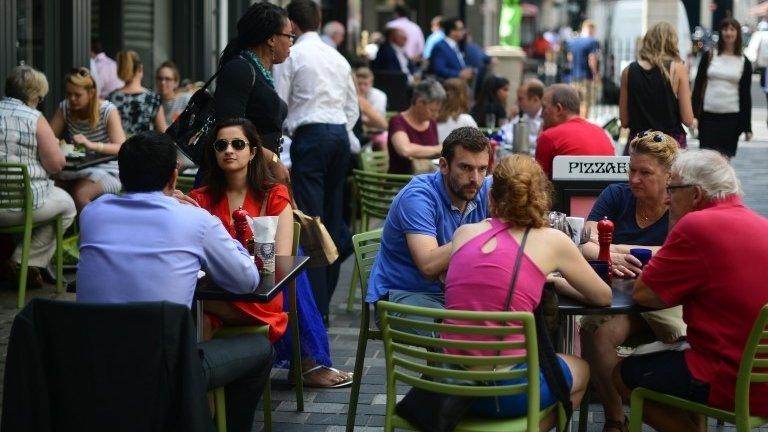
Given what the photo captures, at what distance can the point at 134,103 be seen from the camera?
35.0ft

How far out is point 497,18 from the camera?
42031mm

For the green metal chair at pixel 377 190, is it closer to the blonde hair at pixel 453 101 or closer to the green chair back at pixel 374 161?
the green chair back at pixel 374 161

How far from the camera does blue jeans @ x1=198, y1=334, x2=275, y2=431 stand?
4.54 metres

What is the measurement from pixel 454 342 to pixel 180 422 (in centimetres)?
88

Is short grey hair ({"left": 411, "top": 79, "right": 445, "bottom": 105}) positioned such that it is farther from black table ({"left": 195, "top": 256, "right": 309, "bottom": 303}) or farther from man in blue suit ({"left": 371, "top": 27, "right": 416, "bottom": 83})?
man in blue suit ({"left": 371, "top": 27, "right": 416, "bottom": 83})

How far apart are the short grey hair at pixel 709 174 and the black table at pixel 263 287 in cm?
152

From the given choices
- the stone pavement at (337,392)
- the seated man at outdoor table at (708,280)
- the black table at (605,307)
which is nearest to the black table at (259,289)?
the stone pavement at (337,392)

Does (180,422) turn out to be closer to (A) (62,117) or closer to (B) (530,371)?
(B) (530,371)

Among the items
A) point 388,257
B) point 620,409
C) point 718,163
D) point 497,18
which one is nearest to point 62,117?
point 388,257

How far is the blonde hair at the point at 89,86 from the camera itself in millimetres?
9156

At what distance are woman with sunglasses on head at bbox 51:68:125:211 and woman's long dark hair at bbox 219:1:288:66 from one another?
9.55 feet

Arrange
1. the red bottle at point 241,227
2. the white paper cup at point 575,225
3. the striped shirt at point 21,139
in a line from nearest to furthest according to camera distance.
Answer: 1. the red bottle at point 241,227
2. the white paper cup at point 575,225
3. the striped shirt at point 21,139

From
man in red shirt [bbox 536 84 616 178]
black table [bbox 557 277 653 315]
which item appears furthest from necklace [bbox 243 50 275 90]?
black table [bbox 557 277 653 315]

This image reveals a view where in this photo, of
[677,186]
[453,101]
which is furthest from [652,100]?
[677,186]
